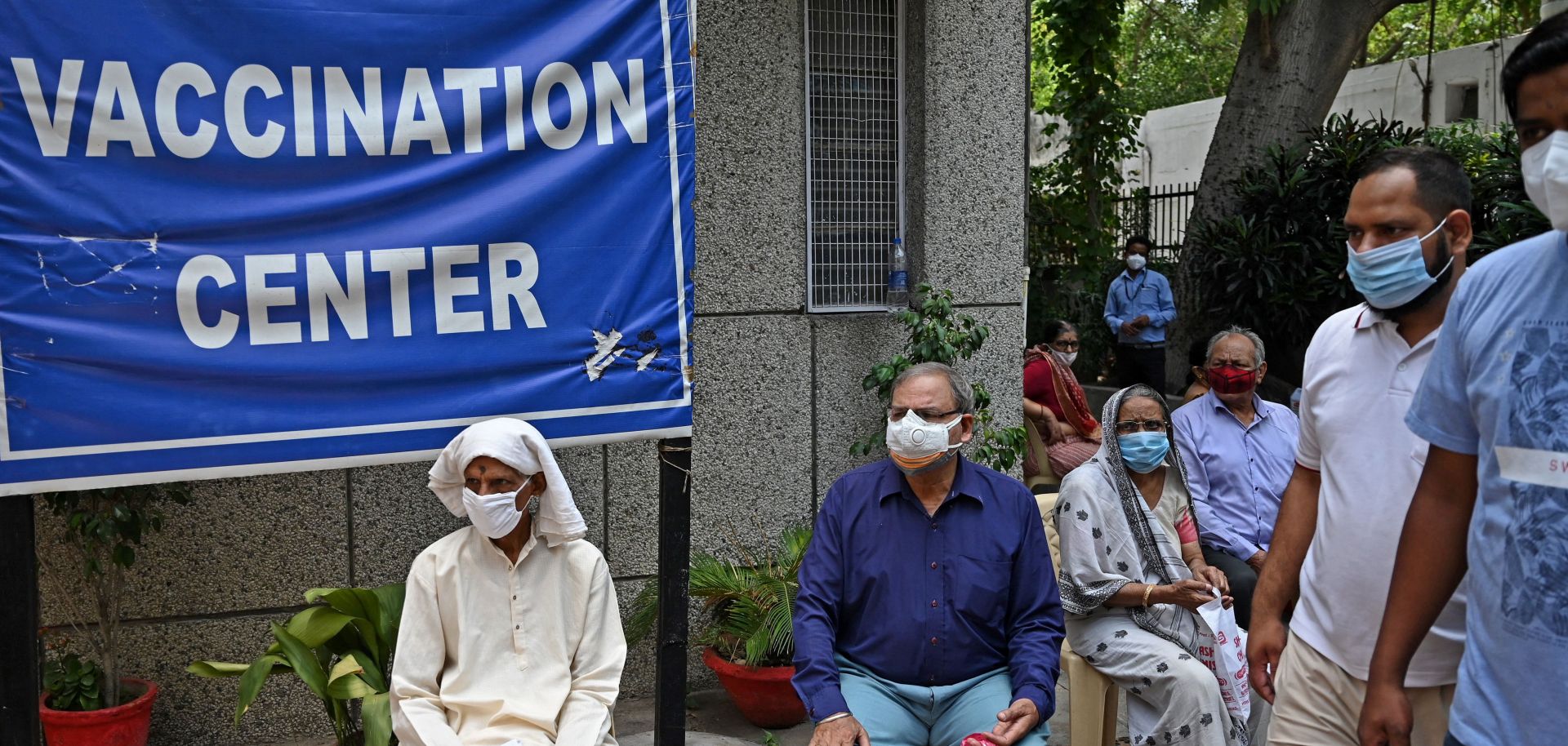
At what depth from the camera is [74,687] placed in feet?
13.4

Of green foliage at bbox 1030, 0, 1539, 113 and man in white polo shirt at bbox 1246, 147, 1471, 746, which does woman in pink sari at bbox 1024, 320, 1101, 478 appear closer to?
man in white polo shirt at bbox 1246, 147, 1471, 746

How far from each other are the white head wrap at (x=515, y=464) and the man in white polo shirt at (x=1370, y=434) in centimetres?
177

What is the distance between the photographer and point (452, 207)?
3492 millimetres

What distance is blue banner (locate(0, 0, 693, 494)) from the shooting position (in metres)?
3.07

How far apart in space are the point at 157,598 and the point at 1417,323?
4.00m

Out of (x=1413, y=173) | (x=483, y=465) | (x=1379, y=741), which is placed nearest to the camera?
(x=1379, y=741)

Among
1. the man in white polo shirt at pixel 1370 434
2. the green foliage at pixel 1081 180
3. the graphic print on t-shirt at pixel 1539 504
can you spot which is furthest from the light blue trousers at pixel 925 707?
the green foliage at pixel 1081 180

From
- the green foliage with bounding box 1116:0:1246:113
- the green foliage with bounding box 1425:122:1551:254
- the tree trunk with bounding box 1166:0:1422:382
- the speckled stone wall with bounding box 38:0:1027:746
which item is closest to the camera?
the speckled stone wall with bounding box 38:0:1027:746

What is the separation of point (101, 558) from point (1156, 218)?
42.8 ft

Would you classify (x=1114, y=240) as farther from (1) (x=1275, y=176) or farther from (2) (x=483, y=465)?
(2) (x=483, y=465)

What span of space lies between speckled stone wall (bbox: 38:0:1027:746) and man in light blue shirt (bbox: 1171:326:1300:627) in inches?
42.0

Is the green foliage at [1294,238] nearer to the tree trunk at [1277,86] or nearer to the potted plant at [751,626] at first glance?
the tree trunk at [1277,86]

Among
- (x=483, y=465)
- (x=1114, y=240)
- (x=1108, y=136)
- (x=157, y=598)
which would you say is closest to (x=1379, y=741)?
(x=483, y=465)

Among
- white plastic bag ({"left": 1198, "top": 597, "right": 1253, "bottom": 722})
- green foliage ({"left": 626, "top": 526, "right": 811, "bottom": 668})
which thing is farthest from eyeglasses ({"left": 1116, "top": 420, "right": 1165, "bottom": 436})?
green foliage ({"left": 626, "top": 526, "right": 811, "bottom": 668})
